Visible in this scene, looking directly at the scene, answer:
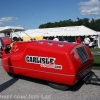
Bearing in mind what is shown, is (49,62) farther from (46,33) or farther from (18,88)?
(46,33)

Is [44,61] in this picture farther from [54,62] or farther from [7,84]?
[7,84]

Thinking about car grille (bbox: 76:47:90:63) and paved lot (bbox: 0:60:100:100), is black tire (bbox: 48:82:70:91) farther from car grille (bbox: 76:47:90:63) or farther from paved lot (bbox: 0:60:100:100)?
car grille (bbox: 76:47:90:63)

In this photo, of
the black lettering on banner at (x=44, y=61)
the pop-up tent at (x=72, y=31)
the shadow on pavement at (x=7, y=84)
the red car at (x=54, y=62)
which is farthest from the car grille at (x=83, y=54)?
the pop-up tent at (x=72, y=31)

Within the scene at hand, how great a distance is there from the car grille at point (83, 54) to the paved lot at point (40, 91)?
30.3 inches

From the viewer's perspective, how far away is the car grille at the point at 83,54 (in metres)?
4.79

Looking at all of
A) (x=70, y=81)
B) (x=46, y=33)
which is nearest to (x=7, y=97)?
(x=70, y=81)

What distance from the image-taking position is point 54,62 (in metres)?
4.47

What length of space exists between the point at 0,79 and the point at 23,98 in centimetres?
206

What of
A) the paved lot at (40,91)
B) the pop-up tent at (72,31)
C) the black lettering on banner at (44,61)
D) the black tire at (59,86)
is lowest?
the paved lot at (40,91)

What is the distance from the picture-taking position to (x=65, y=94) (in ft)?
14.7

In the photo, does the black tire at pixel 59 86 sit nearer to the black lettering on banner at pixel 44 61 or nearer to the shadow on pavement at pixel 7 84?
the black lettering on banner at pixel 44 61

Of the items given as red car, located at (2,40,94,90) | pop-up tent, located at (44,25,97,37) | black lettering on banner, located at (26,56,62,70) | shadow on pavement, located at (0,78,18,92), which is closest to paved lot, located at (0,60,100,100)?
shadow on pavement, located at (0,78,18,92)

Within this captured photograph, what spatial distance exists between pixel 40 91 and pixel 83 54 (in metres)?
1.57

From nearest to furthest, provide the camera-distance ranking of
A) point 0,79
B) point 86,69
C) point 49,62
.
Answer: point 49,62
point 86,69
point 0,79
